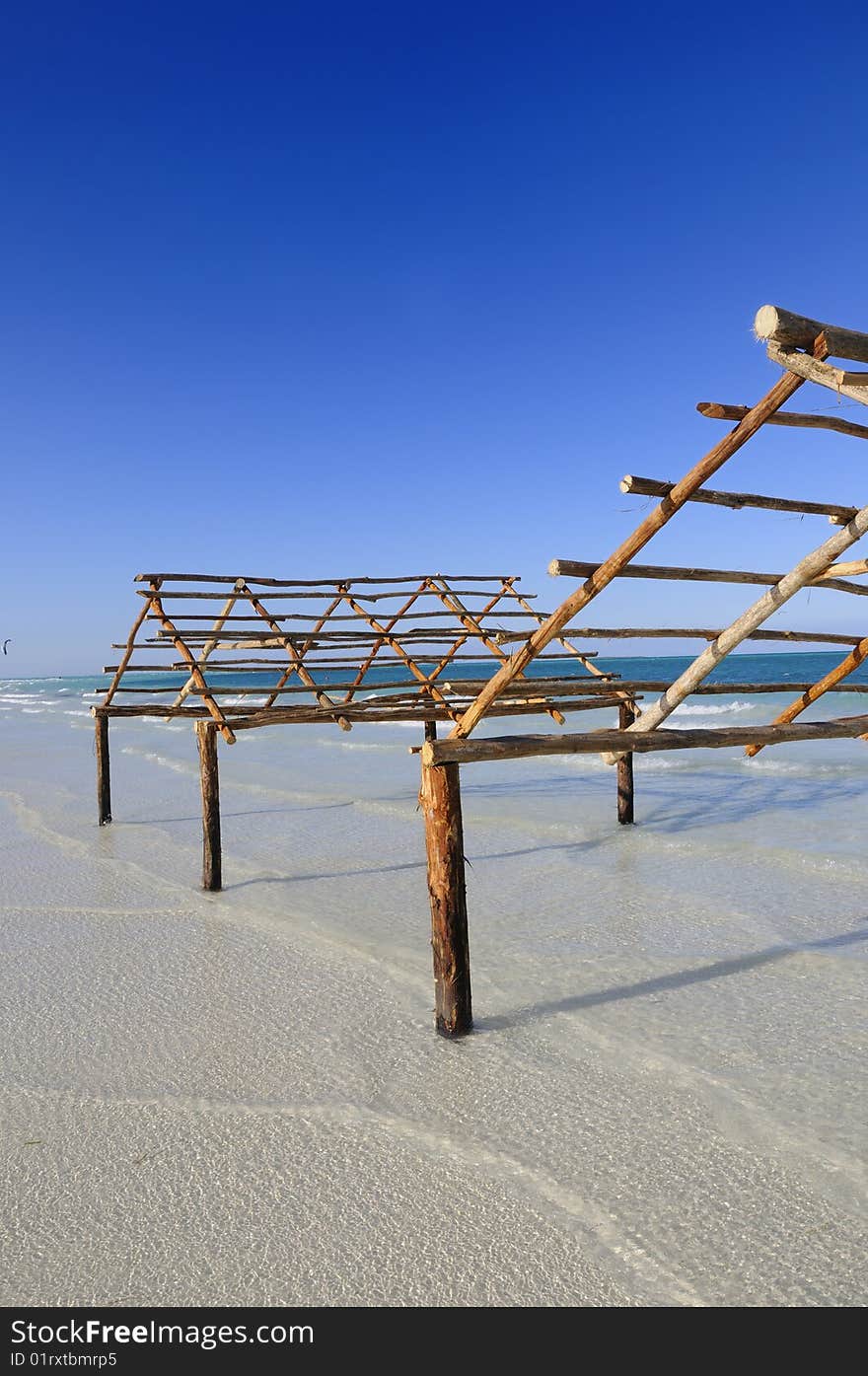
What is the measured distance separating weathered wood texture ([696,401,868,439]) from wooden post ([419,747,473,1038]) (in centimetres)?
169

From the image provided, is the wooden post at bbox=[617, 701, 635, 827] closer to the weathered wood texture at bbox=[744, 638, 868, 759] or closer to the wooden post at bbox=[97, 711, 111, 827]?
the weathered wood texture at bbox=[744, 638, 868, 759]

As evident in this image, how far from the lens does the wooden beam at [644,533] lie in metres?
2.81

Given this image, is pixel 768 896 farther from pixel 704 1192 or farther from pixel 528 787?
pixel 528 787

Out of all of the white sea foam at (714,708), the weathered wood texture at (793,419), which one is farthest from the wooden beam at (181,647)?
the white sea foam at (714,708)

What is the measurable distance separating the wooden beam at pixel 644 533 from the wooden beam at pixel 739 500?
0.08 m

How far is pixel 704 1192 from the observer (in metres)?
2.57

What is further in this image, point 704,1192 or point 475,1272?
point 704,1192

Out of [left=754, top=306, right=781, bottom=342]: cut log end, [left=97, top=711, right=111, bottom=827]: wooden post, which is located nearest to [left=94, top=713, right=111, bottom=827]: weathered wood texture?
[left=97, top=711, right=111, bottom=827]: wooden post

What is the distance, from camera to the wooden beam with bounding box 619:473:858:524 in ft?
10.3

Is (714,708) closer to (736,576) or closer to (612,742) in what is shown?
(736,576)

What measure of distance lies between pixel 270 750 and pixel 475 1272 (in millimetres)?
16059

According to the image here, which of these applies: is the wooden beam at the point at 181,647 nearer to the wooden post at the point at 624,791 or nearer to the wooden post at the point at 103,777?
the wooden post at the point at 103,777

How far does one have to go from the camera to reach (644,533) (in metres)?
3.26
